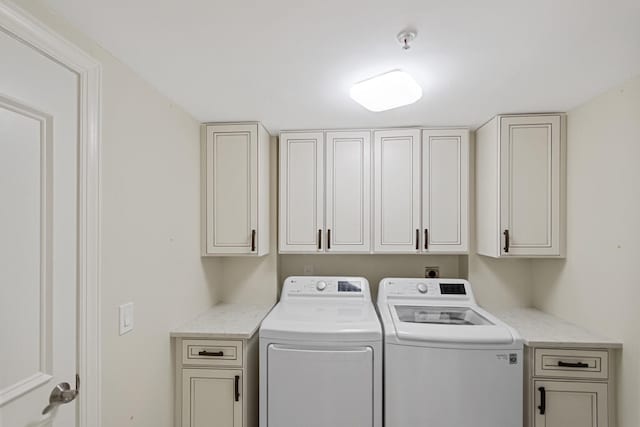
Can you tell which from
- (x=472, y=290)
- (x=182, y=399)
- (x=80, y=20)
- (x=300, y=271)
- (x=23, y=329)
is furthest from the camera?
(x=300, y=271)

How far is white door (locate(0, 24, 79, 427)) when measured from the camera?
898 millimetres

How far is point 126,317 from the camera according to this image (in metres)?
1.38

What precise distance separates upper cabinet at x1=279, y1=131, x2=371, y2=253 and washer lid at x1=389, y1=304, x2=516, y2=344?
1.99 feet

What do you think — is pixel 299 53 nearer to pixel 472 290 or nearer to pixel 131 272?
pixel 131 272

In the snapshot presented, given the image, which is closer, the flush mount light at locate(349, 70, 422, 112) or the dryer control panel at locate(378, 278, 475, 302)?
the flush mount light at locate(349, 70, 422, 112)

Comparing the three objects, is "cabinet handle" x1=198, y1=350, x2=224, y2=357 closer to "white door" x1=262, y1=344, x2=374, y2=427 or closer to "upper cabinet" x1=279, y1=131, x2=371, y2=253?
"white door" x1=262, y1=344, x2=374, y2=427

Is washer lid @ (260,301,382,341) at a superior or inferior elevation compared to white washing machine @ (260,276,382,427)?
superior

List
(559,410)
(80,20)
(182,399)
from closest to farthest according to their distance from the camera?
1. (80,20)
2. (559,410)
3. (182,399)

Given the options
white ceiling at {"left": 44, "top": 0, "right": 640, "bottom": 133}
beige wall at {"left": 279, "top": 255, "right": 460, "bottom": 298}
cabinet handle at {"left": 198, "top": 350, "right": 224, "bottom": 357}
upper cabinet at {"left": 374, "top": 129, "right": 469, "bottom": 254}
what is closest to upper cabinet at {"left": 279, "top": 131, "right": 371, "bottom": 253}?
upper cabinet at {"left": 374, "top": 129, "right": 469, "bottom": 254}

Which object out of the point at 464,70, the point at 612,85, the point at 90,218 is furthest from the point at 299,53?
the point at 612,85

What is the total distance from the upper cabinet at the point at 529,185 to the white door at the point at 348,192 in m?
0.86

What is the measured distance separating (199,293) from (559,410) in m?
2.24

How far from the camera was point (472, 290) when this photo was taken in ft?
7.79

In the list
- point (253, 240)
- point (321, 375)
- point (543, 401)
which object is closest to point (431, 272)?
point (543, 401)
